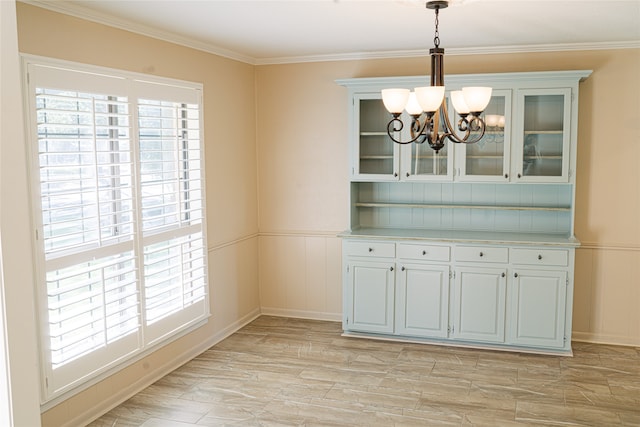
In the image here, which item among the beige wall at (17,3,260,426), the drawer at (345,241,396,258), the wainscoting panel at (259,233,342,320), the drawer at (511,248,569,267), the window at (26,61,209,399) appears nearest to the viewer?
the window at (26,61,209,399)

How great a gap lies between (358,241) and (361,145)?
0.83 meters

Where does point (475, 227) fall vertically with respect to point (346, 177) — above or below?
below

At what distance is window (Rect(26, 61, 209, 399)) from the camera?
3.15 m

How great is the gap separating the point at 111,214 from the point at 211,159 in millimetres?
1357

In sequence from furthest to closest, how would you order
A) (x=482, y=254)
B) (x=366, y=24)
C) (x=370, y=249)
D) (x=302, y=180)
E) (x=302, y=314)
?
(x=302, y=314) < (x=302, y=180) < (x=370, y=249) < (x=482, y=254) < (x=366, y=24)

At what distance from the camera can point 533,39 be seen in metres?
4.49

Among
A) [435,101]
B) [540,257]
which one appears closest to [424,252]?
[540,257]

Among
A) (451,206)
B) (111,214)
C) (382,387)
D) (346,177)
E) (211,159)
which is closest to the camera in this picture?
(111,214)

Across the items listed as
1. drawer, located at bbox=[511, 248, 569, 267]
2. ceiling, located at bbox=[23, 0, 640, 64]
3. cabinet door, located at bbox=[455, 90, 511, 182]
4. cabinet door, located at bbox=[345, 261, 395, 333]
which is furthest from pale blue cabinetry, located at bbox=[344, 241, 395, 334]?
ceiling, located at bbox=[23, 0, 640, 64]

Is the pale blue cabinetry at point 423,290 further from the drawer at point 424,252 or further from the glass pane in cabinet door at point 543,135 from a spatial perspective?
the glass pane in cabinet door at point 543,135

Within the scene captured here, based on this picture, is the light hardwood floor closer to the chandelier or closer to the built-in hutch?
the built-in hutch

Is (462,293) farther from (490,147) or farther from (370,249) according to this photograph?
(490,147)

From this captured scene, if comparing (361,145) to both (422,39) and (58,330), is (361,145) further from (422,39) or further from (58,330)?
Answer: (58,330)

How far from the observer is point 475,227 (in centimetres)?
511
